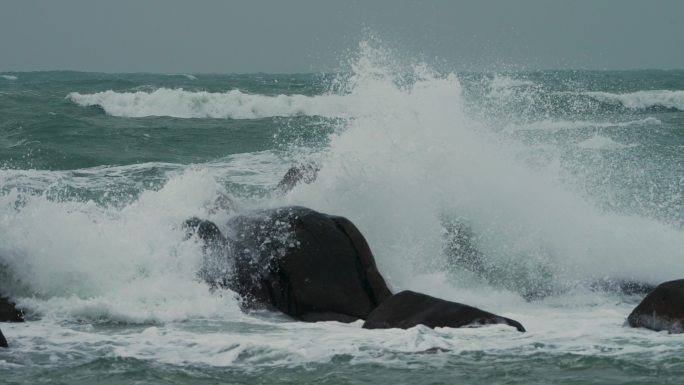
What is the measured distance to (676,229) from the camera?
1170 cm

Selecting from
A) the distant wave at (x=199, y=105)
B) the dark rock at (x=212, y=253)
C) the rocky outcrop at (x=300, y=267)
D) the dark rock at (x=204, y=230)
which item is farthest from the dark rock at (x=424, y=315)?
the distant wave at (x=199, y=105)

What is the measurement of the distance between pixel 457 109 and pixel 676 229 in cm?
321

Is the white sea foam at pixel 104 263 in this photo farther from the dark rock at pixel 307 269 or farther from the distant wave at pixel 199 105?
the distant wave at pixel 199 105

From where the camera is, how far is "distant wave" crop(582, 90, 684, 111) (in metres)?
37.4

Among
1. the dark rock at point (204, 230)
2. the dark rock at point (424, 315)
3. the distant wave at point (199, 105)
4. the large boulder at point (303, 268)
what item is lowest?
the dark rock at point (424, 315)

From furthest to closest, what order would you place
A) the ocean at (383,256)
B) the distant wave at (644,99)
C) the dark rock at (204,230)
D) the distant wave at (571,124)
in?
the distant wave at (644,99) < the distant wave at (571,124) < the dark rock at (204,230) < the ocean at (383,256)

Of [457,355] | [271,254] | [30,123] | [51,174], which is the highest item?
[30,123]

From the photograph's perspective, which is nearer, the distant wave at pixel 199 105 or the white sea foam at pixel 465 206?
the white sea foam at pixel 465 206

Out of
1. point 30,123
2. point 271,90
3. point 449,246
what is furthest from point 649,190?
point 271,90

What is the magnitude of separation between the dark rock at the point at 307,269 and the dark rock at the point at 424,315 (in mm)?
559

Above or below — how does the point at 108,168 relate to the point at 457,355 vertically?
above

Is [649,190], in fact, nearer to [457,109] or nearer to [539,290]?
[457,109]

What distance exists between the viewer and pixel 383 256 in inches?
408

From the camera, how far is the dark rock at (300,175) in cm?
1140
